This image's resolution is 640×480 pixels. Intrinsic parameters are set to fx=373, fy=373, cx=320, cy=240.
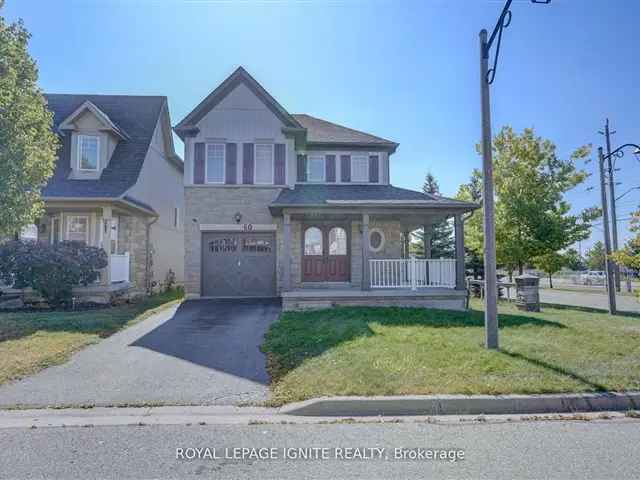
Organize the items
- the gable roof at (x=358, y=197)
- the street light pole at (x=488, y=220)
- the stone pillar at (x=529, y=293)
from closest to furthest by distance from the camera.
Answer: the street light pole at (x=488, y=220), the gable roof at (x=358, y=197), the stone pillar at (x=529, y=293)

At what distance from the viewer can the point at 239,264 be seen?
1359cm

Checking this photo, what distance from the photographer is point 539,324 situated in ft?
28.7

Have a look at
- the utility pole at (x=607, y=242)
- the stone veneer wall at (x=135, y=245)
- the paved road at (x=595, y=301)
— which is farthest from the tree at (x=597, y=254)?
the stone veneer wall at (x=135, y=245)

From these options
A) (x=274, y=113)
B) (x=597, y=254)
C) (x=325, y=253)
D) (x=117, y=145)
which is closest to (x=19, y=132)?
(x=117, y=145)

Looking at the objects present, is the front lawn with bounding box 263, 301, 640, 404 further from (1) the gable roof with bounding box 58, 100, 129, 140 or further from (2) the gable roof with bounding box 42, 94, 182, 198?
(1) the gable roof with bounding box 58, 100, 129, 140

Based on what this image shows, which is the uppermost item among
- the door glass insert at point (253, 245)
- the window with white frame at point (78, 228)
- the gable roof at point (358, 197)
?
the gable roof at point (358, 197)

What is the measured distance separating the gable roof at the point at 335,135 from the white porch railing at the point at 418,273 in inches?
202

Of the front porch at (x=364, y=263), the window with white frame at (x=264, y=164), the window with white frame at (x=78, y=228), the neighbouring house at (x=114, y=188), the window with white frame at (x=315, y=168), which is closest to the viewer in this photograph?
the front porch at (x=364, y=263)

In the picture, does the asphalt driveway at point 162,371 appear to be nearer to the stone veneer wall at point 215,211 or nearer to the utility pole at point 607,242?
the stone veneer wall at point 215,211

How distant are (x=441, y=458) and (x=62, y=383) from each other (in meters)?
5.20

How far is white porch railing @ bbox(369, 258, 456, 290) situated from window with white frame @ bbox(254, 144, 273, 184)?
504cm

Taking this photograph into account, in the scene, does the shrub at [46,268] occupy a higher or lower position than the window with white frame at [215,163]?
lower

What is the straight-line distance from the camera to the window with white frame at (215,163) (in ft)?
44.8

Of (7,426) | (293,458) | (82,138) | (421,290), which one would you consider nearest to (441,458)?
(293,458)
